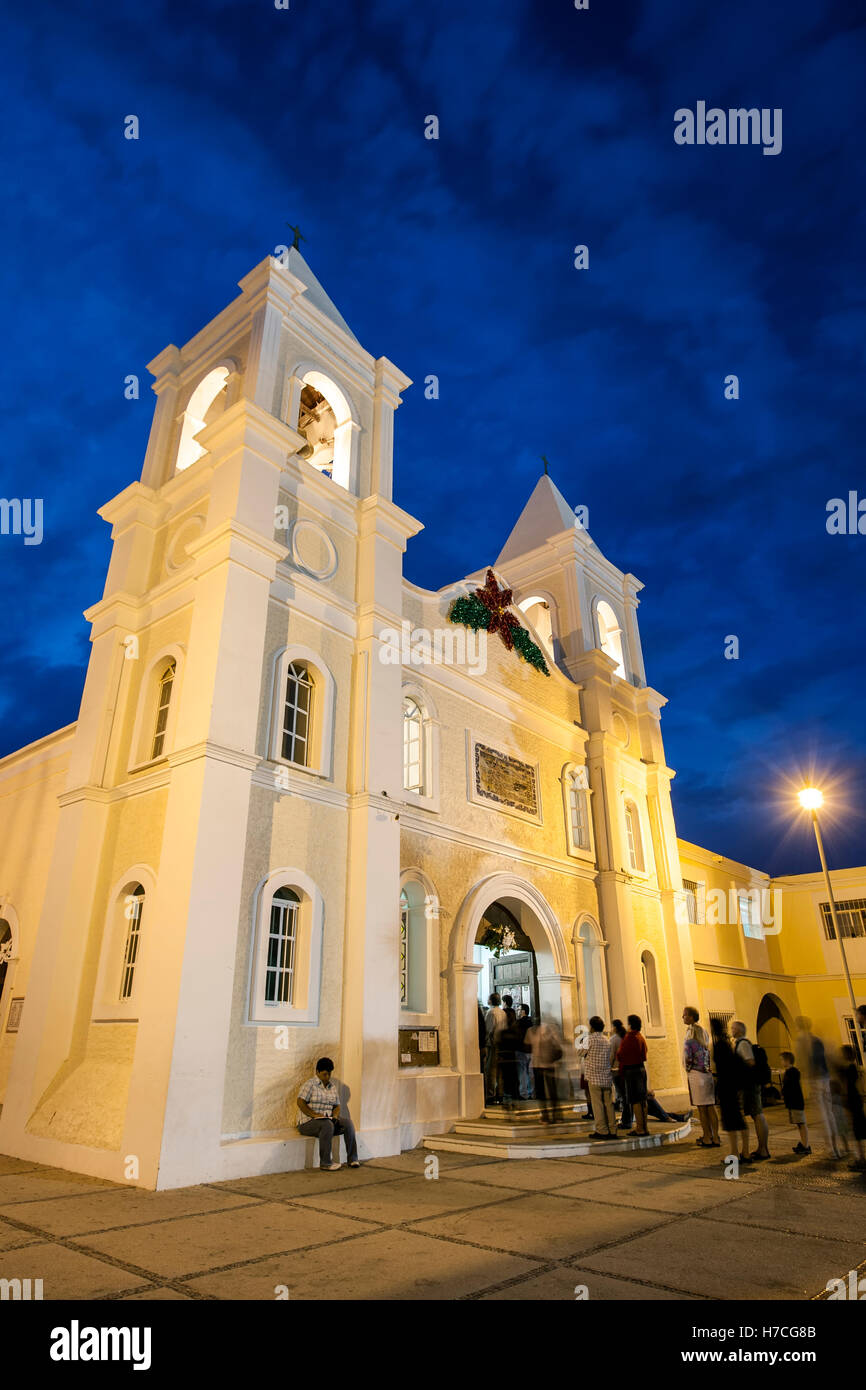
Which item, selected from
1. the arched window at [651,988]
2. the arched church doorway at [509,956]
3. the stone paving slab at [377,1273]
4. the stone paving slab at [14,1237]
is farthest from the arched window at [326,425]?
the arched window at [651,988]

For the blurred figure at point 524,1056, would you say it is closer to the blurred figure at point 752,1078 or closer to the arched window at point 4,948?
the blurred figure at point 752,1078

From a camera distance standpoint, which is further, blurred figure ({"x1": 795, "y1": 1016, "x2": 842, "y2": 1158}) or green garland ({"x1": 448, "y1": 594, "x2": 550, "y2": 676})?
green garland ({"x1": 448, "y1": 594, "x2": 550, "y2": 676})

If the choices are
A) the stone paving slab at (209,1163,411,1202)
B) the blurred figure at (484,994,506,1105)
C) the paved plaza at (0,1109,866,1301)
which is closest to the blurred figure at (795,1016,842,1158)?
the paved plaza at (0,1109,866,1301)

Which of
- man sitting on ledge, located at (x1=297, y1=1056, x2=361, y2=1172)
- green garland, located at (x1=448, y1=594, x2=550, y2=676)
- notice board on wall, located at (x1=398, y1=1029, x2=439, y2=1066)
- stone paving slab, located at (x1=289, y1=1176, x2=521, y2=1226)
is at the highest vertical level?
green garland, located at (x1=448, y1=594, x2=550, y2=676)

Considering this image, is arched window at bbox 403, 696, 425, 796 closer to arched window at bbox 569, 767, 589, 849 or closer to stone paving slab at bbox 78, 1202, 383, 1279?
arched window at bbox 569, 767, 589, 849

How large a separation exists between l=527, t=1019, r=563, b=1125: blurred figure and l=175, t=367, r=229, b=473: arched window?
11172 mm

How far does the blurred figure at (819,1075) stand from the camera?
952cm

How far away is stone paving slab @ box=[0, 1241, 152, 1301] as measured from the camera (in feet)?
14.3

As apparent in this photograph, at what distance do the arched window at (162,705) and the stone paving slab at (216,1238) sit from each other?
645 centimetres

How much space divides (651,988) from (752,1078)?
8820 mm

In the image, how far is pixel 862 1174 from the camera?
28.3 feet

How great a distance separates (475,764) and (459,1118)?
577cm

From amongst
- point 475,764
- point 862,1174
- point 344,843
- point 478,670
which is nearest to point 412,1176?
point 344,843

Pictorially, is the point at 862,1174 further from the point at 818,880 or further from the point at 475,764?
the point at 818,880
